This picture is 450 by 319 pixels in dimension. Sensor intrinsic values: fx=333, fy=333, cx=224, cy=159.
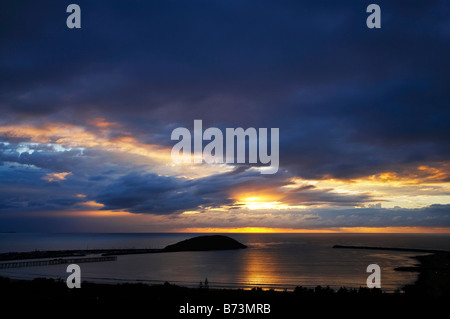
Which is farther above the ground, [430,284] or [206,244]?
[430,284]

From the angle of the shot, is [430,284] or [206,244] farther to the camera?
[206,244]

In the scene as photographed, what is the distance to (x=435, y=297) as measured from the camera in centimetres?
3009

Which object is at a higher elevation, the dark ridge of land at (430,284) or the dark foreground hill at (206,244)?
the dark ridge of land at (430,284)

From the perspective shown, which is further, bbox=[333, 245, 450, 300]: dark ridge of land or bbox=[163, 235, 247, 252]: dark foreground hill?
bbox=[163, 235, 247, 252]: dark foreground hill

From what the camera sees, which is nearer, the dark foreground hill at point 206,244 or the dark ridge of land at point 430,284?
the dark ridge of land at point 430,284

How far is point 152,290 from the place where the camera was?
3422 cm

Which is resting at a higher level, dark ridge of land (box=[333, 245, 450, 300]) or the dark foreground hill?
dark ridge of land (box=[333, 245, 450, 300])
